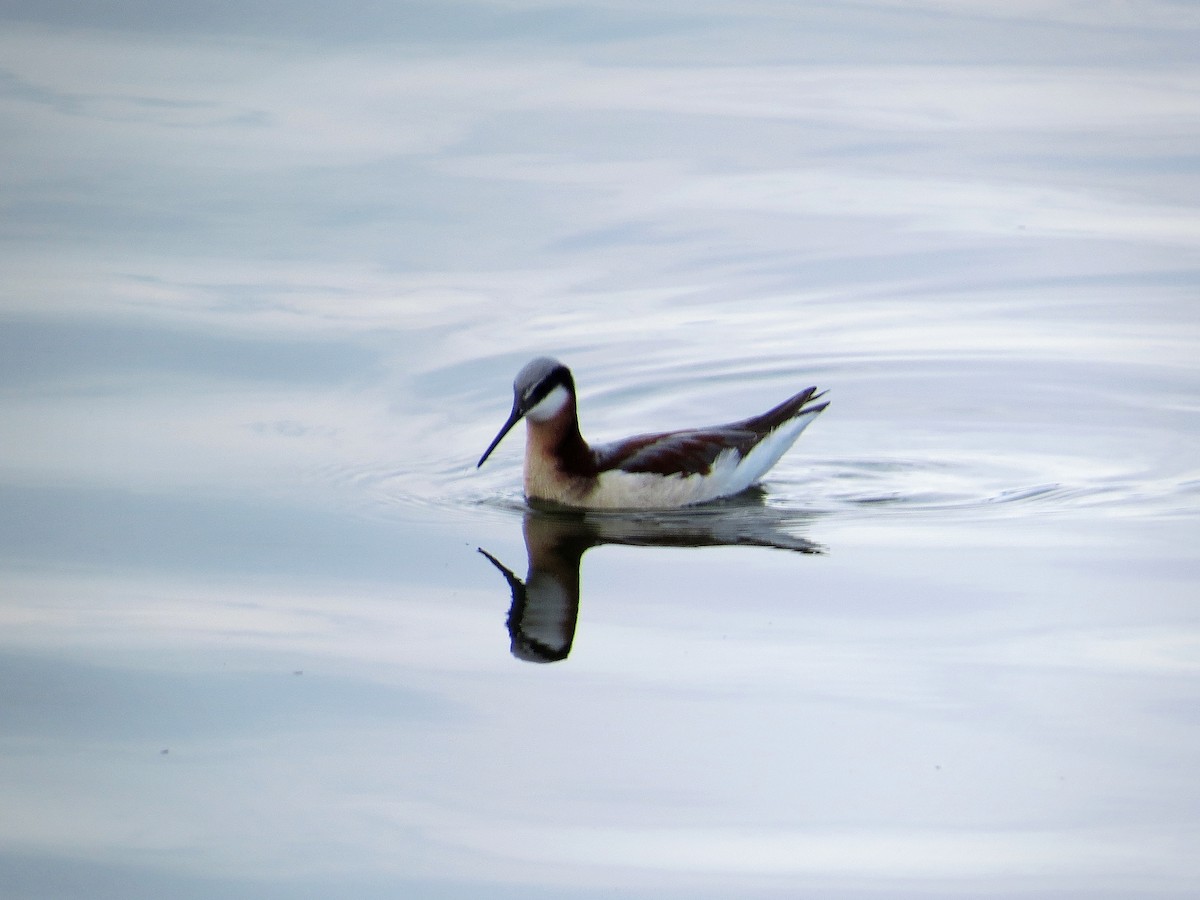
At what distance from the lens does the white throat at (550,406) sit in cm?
1159

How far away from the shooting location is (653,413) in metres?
13.3

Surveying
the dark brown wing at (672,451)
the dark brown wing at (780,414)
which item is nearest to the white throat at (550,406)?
the dark brown wing at (672,451)

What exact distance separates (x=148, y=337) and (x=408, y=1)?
334 inches

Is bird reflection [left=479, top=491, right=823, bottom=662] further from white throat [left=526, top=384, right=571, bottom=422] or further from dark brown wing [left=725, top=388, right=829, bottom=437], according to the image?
white throat [left=526, top=384, right=571, bottom=422]

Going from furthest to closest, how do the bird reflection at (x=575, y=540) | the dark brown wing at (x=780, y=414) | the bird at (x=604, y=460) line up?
1. the dark brown wing at (x=780, y=414)
2. the bird at (x=604, y=460)
3. the bird reflection at (x=575, y=540)

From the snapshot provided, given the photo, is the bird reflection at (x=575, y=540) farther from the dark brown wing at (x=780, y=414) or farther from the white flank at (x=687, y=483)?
the dark brown wing at (x=780, y=414)

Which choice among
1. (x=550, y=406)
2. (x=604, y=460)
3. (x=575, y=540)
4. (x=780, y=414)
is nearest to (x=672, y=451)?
(x=604, y=460)

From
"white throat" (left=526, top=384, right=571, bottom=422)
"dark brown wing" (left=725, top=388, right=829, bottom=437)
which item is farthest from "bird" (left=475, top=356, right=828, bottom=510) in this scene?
"dark brown wing" (left=725, top=388, right=829, bottom=437)

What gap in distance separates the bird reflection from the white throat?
1.82 feet

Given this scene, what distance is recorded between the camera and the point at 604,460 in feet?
38.2

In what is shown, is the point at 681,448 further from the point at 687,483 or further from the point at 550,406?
the point at 550,406

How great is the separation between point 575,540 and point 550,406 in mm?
1128

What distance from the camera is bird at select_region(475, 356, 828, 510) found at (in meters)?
11.5

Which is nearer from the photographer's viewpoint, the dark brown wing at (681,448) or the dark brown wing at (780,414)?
the dark brown wing at (681,448)
